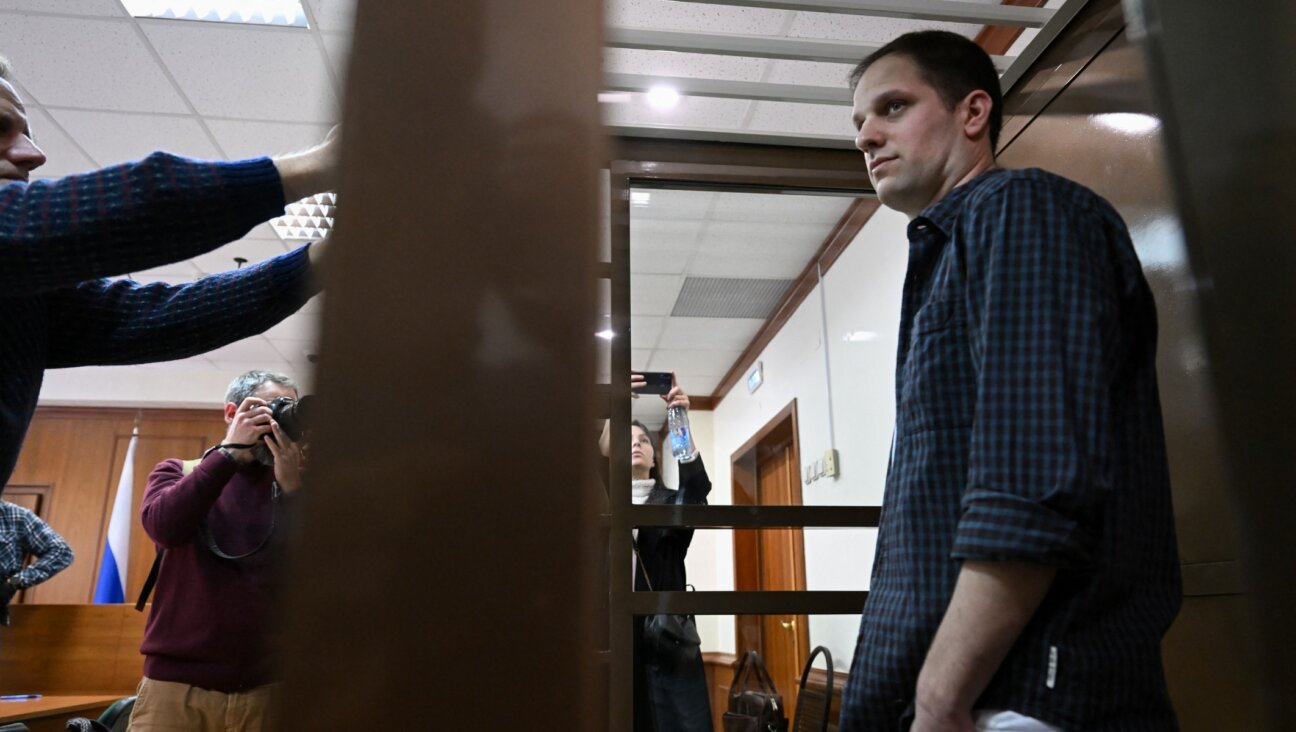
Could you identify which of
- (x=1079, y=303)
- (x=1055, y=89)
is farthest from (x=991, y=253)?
(x=1055, y=89)

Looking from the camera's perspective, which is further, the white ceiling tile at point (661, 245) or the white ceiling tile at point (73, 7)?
the white ceiling tile at point (73, 7)

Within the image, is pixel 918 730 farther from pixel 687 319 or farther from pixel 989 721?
pixel 687 319

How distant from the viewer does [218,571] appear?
1.74 metres

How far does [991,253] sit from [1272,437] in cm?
52

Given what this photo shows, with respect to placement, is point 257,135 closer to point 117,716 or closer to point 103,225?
point 117,716

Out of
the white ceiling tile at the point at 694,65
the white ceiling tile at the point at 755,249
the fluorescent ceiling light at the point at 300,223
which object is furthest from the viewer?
the fluorescent ceiling light at the point at 300,223

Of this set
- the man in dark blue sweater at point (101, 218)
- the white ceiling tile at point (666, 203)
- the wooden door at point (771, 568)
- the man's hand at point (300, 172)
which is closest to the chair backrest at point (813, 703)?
the wooden door at point (771, 568)

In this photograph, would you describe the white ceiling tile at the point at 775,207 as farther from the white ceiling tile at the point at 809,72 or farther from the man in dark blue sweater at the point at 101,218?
the man in dark blue sweater at the point at 101,218

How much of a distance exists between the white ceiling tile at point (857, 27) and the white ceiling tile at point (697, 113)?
418 millimetres

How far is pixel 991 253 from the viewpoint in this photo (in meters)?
0.79

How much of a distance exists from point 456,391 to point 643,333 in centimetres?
156

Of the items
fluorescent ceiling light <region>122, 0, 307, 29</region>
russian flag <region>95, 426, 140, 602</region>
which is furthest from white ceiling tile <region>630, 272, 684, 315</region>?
russian flag <region>95, 426, 140, 602</region>

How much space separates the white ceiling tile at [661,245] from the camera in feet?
6.19

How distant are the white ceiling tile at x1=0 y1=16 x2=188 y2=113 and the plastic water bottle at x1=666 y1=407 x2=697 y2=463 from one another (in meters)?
2.46
